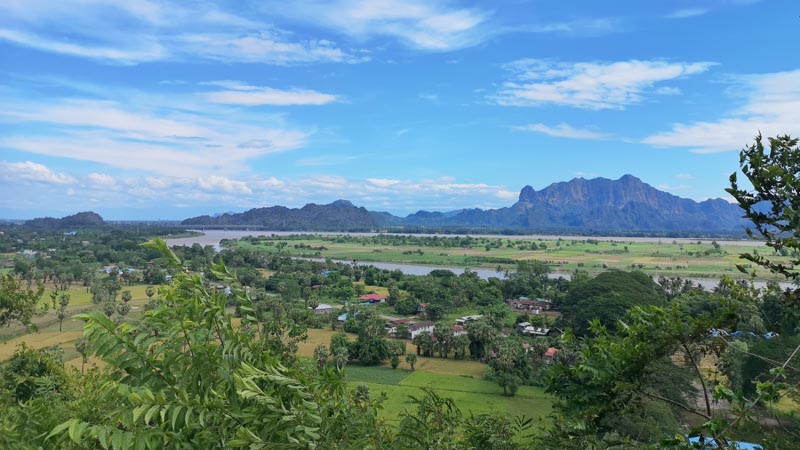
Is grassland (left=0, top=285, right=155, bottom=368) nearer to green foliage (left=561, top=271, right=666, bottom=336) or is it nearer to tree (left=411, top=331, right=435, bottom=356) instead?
tree (left=411, top=331, right=435, bottom=356)

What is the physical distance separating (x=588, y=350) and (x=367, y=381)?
23.5 m

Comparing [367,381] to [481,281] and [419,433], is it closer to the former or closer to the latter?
[419,433]

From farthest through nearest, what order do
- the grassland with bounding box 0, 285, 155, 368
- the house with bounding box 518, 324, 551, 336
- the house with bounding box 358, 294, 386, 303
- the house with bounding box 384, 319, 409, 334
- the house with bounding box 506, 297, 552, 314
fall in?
the house with bounding box 358, 294, 386, 303 < the house with bounding box 506, 297, 552, 314 < the house with bounding box 384, 319, 409, 334 < the house with bounding box 518, 324, 551, 336 < the grassland with bounding box 0, 285, 155, 368

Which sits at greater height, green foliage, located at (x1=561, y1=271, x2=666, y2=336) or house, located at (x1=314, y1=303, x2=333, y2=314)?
green foliage, located at (x1=561, y1=271, x2=666, y2=336)

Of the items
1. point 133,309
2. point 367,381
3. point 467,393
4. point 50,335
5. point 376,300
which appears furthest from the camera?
point 376,300

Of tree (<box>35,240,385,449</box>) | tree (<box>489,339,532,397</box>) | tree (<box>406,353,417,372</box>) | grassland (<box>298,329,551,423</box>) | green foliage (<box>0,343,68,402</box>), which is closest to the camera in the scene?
tree (<box>35,240,385,449</box>)

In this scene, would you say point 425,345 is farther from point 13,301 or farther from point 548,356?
point 13,301

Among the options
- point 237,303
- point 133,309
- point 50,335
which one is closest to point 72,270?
point 133,309

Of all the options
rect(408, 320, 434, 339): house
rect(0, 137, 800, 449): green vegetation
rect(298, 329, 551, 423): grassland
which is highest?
rect(0, 137, 800, 449): green vegetation

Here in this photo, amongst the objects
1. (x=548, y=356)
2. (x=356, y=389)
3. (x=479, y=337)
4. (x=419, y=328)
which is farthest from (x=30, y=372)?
(x=419, y=328)

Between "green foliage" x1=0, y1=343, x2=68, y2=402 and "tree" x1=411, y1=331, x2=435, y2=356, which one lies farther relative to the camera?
"tree" x1=411, y1=331, x2=435, y2=356

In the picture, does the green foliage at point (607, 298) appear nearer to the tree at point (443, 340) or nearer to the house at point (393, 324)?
the tree at point (443, 340)

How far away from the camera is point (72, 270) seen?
56312mm

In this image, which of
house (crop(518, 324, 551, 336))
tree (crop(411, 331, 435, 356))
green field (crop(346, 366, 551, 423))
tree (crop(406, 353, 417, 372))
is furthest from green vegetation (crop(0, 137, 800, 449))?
house (crop(518, 324, 551, 336))
